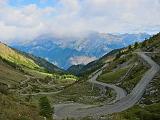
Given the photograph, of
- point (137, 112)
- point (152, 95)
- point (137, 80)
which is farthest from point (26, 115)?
point (137, 80)

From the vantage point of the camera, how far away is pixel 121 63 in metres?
188

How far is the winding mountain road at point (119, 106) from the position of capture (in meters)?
68.9

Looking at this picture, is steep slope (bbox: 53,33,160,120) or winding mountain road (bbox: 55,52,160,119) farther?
winding mountain road (bbox: 55,52,160,119)

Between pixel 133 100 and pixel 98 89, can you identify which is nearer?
pixel 133 100

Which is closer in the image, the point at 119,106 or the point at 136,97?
the point at 119,106

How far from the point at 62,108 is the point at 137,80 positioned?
33.0 m

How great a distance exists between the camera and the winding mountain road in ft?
226

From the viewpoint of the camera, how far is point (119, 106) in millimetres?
80000

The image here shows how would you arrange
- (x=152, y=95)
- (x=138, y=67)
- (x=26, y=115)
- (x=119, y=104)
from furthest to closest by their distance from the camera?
1. (x=138, y=67)
2. (x=119, y=104)
3. (x=152, y=95)
4. (x=26, y=115)

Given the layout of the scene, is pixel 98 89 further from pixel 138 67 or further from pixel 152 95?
pixel 152 95

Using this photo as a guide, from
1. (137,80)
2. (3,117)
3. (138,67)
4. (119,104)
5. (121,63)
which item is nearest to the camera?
(3,117)

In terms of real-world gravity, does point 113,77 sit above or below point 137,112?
above

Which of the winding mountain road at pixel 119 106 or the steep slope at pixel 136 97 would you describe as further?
the winding mountain road at pixel 119 106

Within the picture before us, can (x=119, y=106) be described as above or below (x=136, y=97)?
below
